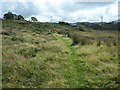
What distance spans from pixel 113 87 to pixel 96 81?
926 millimetres

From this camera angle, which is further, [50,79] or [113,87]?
[50,79]

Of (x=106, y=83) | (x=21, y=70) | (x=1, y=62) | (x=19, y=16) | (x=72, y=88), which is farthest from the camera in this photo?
(x=19, y=16)

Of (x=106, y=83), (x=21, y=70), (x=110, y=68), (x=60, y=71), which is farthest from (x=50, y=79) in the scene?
(x=110, y=68)

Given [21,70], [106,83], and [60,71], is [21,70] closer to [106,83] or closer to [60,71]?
[60,71]

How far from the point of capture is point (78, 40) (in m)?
20.8

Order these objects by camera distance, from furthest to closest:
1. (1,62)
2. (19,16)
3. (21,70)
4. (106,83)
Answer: (19,16)
(1,62)
(21,70)
(106,83)

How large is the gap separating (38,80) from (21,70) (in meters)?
1.45

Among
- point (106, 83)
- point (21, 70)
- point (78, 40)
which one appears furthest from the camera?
point (78, 40)

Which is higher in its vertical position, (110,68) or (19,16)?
(19,16)

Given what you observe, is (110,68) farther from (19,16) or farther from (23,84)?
(19,16)

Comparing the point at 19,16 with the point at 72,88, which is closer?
the point at 72,88

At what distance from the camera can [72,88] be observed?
6203 mm

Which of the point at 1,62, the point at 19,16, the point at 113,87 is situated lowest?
the point at 113,87

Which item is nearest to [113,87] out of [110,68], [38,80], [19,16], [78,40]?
[110,68]
